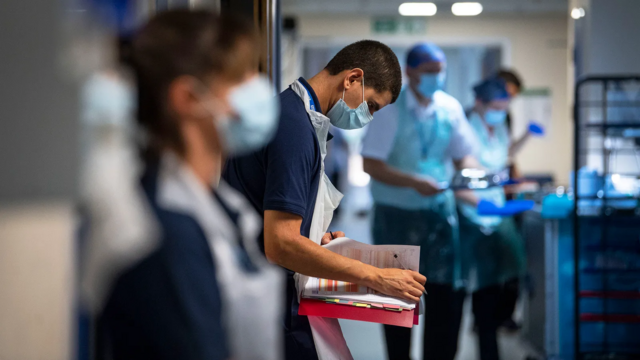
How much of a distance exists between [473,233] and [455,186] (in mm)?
273

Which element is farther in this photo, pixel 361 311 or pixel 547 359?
pixel 547 359

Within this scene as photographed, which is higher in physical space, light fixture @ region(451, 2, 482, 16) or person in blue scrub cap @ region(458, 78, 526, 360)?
light fixture @ region(451, 2, 482, 16)

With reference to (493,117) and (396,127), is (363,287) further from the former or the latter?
(493,117)

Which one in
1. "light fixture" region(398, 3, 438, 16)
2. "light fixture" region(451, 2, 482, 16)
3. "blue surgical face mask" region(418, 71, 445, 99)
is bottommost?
"blue surgical face mask" region(418, 71, 445, 99)

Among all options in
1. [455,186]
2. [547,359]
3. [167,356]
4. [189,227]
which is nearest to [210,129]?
[189,227]

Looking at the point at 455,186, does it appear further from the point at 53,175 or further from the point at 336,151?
the point at 336,151

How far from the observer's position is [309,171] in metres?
1.10

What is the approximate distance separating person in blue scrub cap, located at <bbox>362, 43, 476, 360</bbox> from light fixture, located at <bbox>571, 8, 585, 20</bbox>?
217 cm

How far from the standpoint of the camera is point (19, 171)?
2.17ft

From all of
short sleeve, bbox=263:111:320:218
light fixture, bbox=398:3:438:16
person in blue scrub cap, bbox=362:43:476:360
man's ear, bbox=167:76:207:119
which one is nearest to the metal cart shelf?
person in blue scrub cap, bbox=362:43:476:360

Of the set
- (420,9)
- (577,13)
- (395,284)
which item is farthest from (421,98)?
(420,9)

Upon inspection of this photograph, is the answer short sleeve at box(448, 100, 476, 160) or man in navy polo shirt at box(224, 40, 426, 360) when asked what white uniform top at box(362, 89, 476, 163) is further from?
man in navy polo shirt at box(224, 40, 426, 360)

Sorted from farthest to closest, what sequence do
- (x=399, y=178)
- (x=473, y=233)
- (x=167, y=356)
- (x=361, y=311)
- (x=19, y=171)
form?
(x=473, y=233) → (x=399, y=178) → (x=361, y=311) → (x=19, y=171) → (x=167, y=356)

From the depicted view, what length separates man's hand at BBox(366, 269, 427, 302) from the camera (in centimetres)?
110
